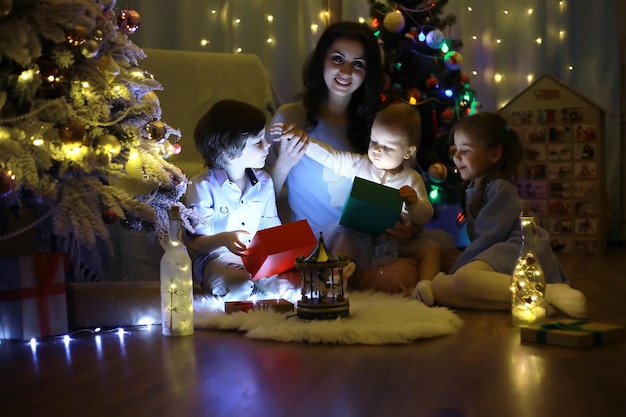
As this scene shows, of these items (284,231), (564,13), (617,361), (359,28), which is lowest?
(617,361)

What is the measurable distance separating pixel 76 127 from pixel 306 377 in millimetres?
902

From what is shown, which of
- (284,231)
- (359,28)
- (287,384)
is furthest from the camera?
(359,28)

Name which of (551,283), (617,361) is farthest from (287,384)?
(551,283)

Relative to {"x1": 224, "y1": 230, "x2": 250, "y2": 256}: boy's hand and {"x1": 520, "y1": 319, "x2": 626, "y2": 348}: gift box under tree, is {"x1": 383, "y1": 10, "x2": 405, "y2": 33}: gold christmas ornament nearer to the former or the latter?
{"x1": 224, "y1": 230, "x2": 250, "y2": 256}: boy's hand

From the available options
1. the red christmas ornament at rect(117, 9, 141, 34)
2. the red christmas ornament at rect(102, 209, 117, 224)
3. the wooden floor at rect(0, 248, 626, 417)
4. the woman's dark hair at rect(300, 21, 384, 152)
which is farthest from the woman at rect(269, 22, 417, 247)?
the wooden floor at rect(0, 248, 626, 417)

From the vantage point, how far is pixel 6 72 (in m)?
1.91

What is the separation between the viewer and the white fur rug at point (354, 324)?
178 cm

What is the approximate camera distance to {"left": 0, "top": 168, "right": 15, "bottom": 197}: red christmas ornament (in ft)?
5.82

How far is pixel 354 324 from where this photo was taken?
6.14ft

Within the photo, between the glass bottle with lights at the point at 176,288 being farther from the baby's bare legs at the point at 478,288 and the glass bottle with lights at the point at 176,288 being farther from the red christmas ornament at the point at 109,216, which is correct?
the baby's bare legs at the point at 478,288

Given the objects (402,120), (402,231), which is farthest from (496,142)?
(402,231)

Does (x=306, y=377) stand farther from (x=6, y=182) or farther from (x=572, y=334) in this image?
(x=6, y=182)

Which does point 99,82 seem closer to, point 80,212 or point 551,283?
point 80,212

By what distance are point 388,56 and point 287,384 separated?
8.37ft
